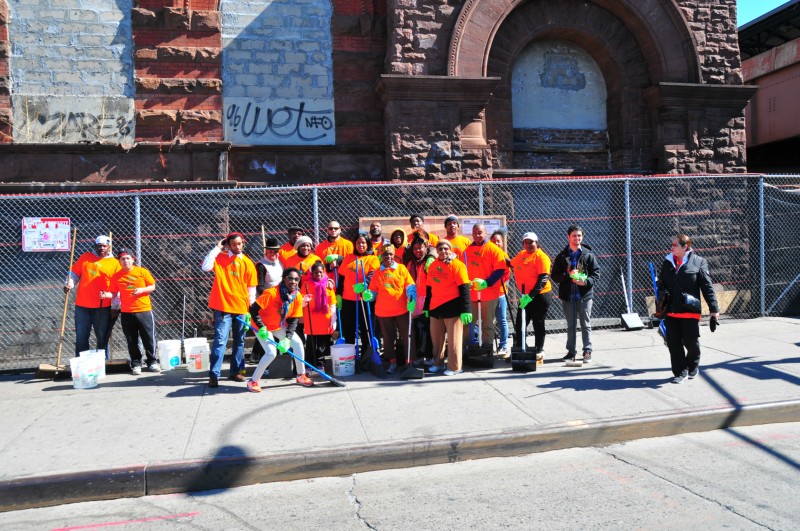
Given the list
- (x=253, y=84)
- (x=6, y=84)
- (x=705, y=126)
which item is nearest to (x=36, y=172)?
(x=6, y=84)

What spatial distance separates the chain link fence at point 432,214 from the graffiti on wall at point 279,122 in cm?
160

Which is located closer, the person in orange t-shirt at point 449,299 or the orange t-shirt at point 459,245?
the person in orange t-shirt at point 449,299

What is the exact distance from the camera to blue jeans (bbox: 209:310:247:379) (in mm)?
7172

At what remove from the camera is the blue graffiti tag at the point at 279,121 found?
10.9m

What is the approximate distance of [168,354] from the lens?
809 centimetres

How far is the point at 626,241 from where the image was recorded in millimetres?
10203

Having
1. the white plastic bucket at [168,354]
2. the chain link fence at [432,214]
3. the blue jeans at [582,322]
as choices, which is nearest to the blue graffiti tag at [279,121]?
the chain link fence at [432,214]

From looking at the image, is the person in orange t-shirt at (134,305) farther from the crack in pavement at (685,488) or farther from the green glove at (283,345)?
the crack in pavement at (685,488)

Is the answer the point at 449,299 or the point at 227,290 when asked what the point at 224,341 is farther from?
the point at 449,299

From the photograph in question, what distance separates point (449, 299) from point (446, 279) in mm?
246

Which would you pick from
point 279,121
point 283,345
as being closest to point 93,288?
point 283,345

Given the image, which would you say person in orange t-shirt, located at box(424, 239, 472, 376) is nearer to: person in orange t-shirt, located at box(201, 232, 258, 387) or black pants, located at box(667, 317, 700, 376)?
person in orange t-shirt, located at box(201, 232, 258, 387)

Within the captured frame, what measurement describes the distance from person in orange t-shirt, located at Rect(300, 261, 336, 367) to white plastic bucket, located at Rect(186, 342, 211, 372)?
130cm

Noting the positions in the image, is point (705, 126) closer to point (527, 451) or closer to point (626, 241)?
point (626, 241)
